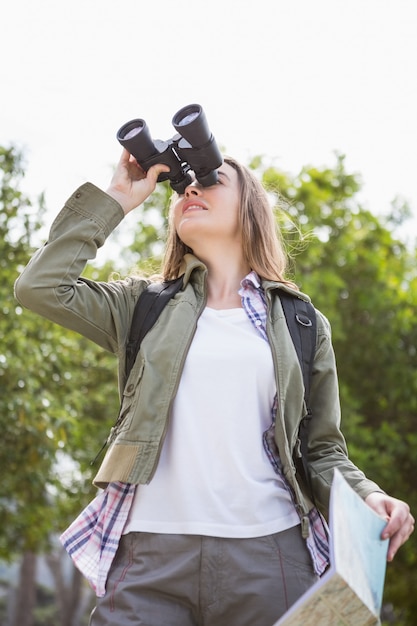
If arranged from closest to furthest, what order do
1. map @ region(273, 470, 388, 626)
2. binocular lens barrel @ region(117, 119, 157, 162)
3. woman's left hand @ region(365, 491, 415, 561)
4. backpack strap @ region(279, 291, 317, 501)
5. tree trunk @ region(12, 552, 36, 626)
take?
map @ region(273, 470, 388, 626) < woman's left hand @ region(365, 491, 415, 561) < backpack strap @ region(279, 291, 317, 501) < binocular lens barrel @ region(117, 119, 157, 162) < tree trunk @ region(12, 552, 36, 626)

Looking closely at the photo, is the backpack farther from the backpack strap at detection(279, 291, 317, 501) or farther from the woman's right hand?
the woman's right hand

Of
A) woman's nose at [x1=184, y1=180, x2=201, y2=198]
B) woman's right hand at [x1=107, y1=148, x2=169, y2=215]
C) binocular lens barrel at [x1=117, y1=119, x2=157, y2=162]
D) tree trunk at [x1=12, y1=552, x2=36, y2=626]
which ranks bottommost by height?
tree trunk at [x1=12, y1=552, x2=36, y2=626]

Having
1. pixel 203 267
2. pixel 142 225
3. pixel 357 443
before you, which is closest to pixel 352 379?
pixel 357 443

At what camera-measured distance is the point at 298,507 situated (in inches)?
102

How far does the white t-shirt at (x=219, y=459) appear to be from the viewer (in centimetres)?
247

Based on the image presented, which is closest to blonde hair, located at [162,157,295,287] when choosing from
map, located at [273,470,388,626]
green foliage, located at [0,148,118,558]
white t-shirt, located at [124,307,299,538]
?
white t-shirt, located at [124,307,299,538]

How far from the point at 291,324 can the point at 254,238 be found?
394 millimetres

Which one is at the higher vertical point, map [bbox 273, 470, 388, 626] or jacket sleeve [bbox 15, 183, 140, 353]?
jacket sleeve [bbox 15, 183, 140, 353]

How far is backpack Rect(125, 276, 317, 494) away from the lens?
9.02 feet

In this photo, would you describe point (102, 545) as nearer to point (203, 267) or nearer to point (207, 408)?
point (207, 408)

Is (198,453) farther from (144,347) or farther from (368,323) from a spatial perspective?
(368,323)

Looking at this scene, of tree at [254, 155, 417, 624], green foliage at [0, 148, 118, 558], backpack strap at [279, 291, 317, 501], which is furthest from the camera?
tree at [254, 155, 417, 624]

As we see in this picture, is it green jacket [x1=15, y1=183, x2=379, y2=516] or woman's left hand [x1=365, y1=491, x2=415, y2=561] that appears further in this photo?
green jacket [x1=15, y1=183, x2=379, y2=516]

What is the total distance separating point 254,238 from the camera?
3059mm
